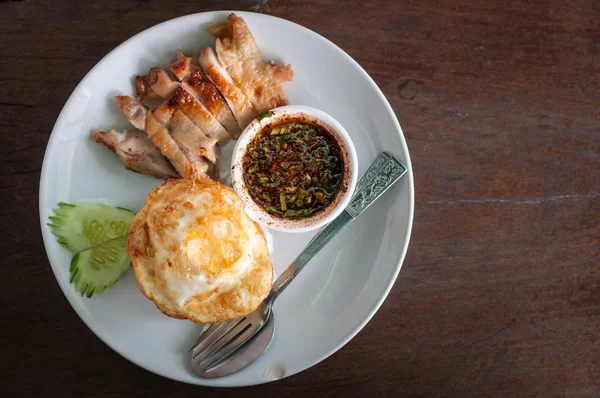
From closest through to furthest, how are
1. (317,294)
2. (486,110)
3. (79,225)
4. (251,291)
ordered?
1. (251,291)
2. (79,225)
3. (317,294)
4. (486,110)

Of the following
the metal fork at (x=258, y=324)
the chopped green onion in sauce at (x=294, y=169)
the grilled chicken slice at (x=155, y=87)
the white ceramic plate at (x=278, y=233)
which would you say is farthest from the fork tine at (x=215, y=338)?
the grilled chicken slice at (x=155, y=87)

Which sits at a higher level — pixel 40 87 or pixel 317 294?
pixel 40 87

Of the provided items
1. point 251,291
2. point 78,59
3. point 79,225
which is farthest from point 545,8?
point 79,225

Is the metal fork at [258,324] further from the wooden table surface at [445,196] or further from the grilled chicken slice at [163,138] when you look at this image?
the grilled chicken slice at [163,138]

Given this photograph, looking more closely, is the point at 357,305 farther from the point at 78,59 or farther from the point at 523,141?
the point at 78,59

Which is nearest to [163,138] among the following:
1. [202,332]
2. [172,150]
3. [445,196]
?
[172,150]

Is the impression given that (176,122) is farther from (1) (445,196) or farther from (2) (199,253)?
(1) (445,196)
